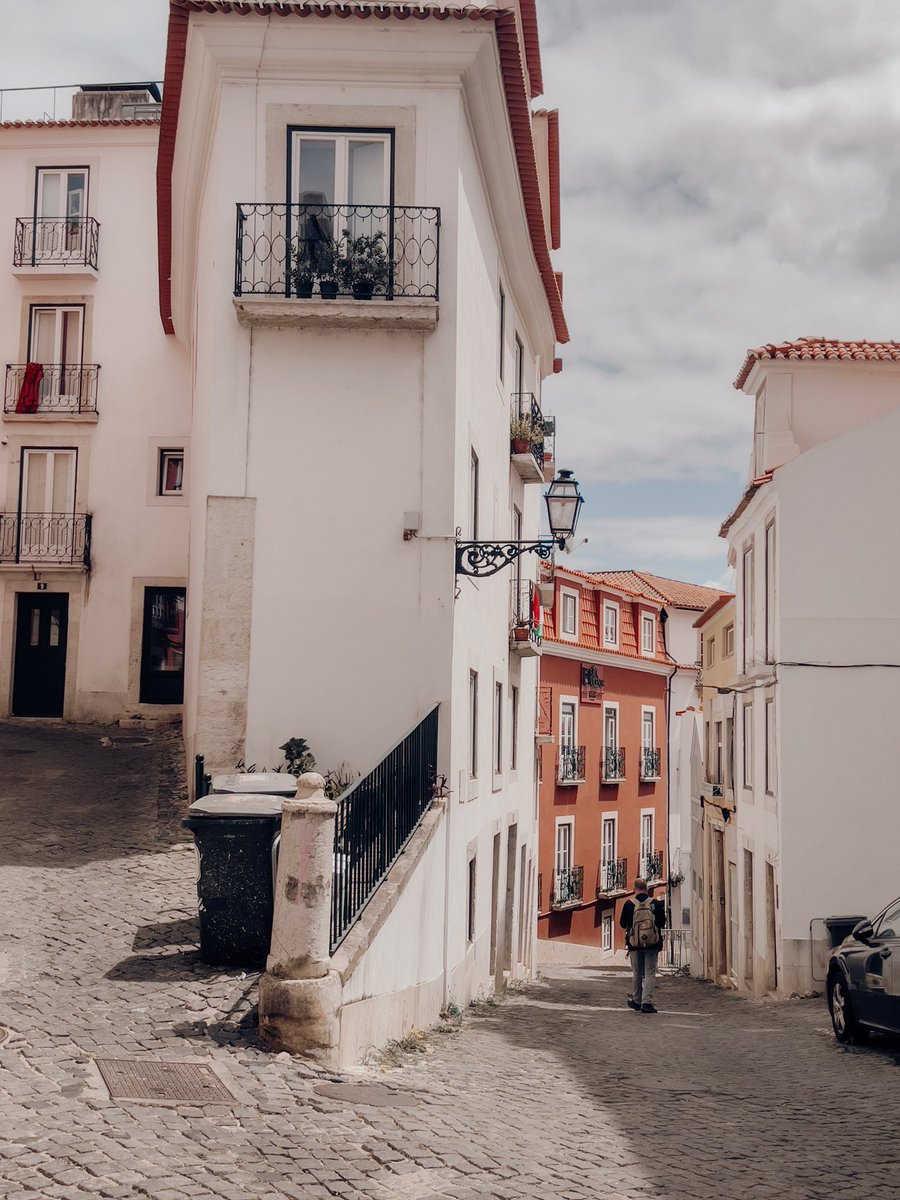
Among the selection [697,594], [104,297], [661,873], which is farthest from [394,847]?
[697,594]

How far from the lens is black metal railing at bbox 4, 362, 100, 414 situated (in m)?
23.3

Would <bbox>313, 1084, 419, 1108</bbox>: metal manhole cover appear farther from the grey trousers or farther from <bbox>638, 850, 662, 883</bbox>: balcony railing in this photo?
<bbox>638, 850, 662, 883</bbox>: balcony railing

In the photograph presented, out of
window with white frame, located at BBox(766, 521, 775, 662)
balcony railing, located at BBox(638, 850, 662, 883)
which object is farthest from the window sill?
balcony railing, located at BBox(638, 850, 662, 883)

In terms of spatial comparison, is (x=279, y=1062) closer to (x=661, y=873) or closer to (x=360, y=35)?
(x=360, y=35)

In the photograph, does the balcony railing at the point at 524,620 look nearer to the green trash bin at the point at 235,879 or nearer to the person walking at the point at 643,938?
the person walking at the point at 643,938

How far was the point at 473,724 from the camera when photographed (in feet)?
48.4

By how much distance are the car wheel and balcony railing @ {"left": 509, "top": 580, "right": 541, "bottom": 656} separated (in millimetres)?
7411

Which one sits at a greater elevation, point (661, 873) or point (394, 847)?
point (394, 847)

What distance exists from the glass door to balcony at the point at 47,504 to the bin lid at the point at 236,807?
14.8m

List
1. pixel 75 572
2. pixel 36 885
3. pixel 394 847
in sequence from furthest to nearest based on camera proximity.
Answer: pixel 75 572
pixel 36 885
pixel 394 847

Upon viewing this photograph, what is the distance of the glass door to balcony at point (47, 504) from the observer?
902 inches

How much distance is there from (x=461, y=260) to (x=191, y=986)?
25.0 ft

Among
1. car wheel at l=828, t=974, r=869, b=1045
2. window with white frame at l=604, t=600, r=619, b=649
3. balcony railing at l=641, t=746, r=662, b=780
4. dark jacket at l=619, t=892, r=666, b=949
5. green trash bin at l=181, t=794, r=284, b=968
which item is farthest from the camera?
balcony railing at l=641, t=746, r=662, b=780

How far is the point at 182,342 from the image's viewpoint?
75.3ft
